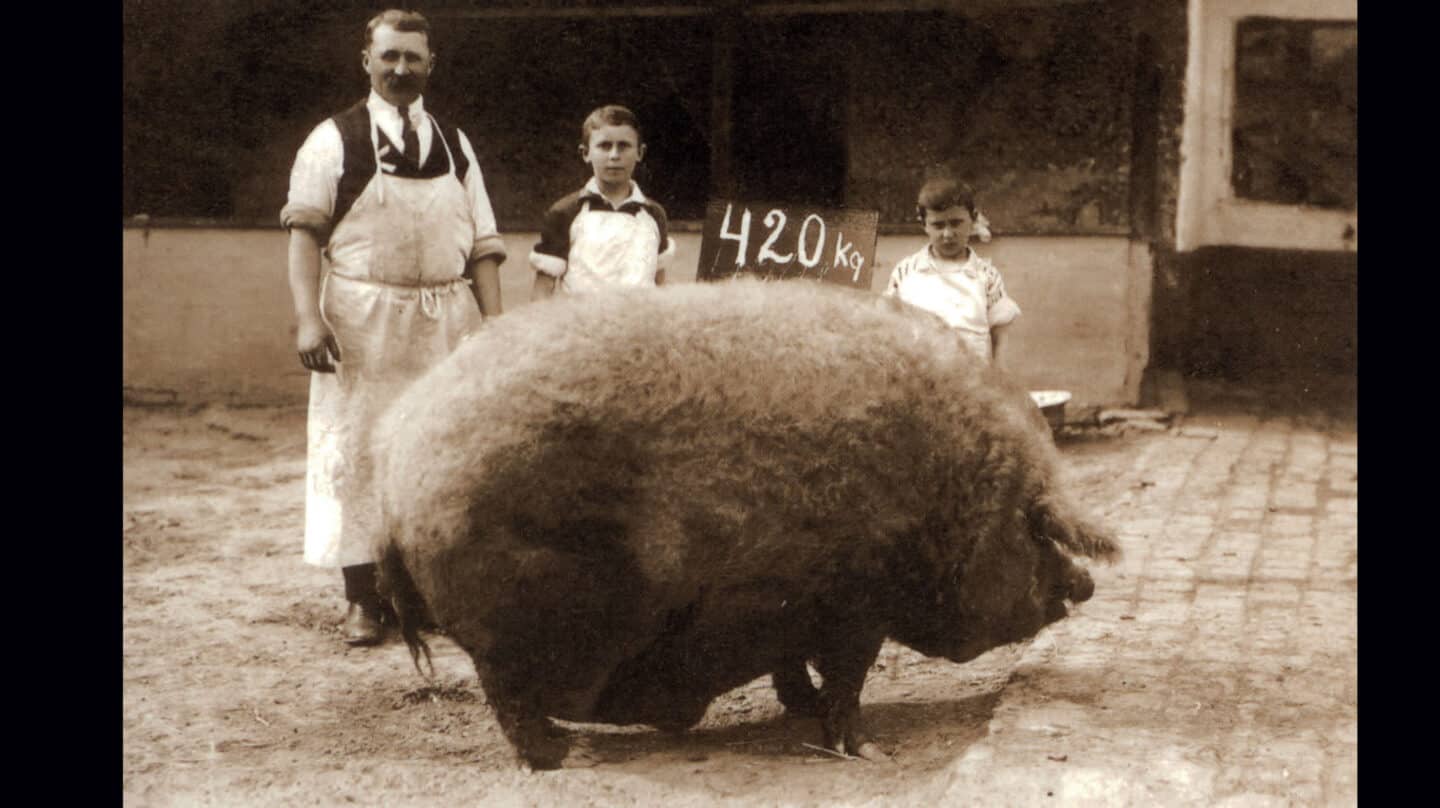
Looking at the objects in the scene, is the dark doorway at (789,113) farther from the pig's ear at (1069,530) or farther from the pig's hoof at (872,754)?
the pig's hoof at (872,754)

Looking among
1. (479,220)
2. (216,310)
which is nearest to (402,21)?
(479,220)

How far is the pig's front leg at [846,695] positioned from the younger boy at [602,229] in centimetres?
158

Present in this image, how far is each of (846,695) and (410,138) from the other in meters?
2.24

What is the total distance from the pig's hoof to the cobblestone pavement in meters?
0.27

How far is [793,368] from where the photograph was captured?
3.50m

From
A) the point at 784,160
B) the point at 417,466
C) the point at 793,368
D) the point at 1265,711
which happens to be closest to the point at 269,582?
the point at 417,466

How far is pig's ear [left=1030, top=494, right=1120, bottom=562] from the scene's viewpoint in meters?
3.81

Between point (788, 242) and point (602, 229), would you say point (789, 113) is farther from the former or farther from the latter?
point (602, 229)

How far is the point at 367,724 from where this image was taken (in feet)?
13.7

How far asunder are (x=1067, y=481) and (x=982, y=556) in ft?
1.32

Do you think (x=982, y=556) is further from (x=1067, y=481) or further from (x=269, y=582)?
Result: (x=269, y=582)

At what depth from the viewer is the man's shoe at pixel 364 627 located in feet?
16.0

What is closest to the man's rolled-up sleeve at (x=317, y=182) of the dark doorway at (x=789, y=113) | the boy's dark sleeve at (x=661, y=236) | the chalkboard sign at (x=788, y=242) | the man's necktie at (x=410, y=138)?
the man's necktie at (x=410, y=138)

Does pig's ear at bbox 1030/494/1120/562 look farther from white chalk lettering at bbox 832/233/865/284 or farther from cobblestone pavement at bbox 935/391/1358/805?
white chalk lettering at bbox 832/233/865/284
